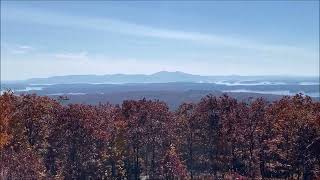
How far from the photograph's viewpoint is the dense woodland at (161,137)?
3506 centimetres

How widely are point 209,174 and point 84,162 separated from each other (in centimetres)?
1465

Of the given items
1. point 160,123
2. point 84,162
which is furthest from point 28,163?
point 160,123

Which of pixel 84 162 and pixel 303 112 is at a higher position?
pixel 303 112

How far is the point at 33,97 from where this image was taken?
39562 mm

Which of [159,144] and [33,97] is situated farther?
[159,144]

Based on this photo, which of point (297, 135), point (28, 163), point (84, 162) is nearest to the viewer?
point (28, 163)

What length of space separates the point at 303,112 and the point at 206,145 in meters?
11.1

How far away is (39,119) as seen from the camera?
3856cm

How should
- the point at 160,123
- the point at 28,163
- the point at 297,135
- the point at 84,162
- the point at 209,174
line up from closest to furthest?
the point at 28,163 → the point at 297,135 → the point at 84,162 → the point at 160,123 → the point at 209,174

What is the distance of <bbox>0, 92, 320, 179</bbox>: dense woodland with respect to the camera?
3506 cm

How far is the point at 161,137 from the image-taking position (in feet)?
138

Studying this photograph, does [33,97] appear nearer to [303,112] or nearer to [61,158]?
[61,158]

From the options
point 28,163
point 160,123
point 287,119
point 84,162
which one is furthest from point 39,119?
point 287,119

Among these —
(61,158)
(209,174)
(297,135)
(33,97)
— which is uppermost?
(33,97)
